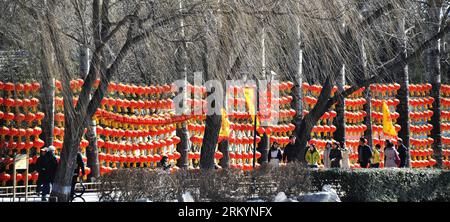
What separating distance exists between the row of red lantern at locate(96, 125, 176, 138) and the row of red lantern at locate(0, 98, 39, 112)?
2123 millimetres

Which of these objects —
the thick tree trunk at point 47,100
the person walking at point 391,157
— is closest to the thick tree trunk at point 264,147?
the person walking at point 391,157

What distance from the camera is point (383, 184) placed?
22.1m

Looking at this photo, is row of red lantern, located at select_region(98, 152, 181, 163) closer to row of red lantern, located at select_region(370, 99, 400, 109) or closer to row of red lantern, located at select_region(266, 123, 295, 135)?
row of red lantern, located at select_region(266, 123, 295, 135)

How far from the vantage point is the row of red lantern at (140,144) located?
86.4 ft

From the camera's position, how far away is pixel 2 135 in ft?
79.3

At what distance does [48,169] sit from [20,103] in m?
2.30

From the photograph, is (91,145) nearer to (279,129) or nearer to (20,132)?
(20,132)

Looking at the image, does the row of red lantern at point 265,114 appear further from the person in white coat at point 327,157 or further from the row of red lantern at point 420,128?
the row of red lantern at point 420,128

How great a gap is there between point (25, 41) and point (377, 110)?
16.6 m

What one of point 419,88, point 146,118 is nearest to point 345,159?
point 146,118

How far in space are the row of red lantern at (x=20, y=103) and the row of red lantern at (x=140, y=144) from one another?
7.75 ft

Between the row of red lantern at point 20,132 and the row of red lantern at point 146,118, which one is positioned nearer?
the row of red lantern at point 20,132

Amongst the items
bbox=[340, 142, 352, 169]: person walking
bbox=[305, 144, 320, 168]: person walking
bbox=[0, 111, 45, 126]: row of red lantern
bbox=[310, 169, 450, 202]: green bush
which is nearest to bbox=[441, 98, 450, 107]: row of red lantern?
bbox=[340, 142, 352, 169]: person walking
